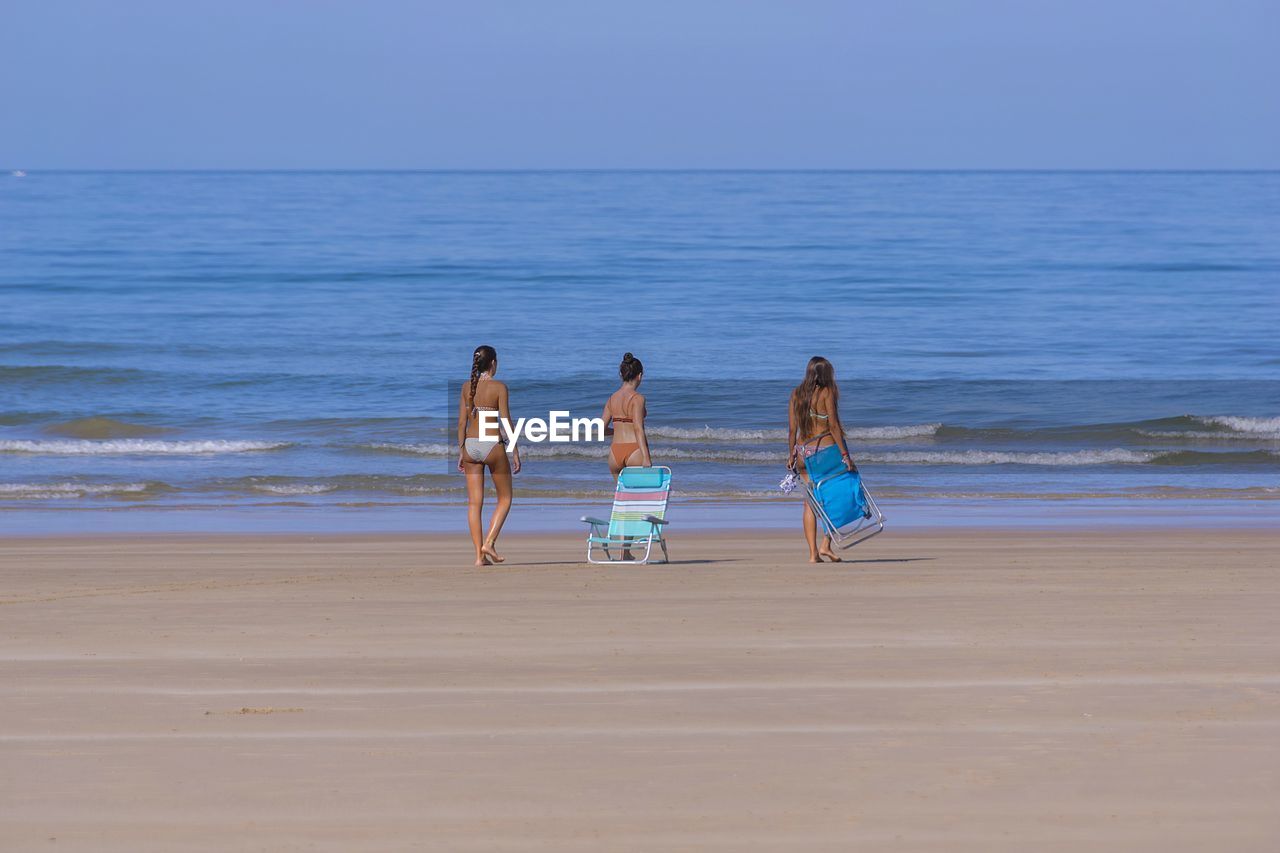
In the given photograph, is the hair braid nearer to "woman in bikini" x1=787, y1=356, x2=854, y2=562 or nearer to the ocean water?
"woman in bikini" x1=787, y1=356, x2=854, y2=562

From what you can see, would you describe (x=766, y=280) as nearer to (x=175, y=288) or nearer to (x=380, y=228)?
(x=175, y=288)

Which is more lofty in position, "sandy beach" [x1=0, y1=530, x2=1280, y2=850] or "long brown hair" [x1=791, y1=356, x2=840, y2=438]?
"long brown hair" [x1=791, y1=356, x2=840, y2=438]

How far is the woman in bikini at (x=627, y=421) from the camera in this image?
967 centimetres

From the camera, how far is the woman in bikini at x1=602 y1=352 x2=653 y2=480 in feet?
31.7

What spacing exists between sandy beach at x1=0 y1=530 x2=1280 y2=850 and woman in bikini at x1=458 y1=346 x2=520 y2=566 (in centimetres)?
75

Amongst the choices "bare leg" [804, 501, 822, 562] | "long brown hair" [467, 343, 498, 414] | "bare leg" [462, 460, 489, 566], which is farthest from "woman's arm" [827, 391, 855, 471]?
"bare leg" [462, 460, 489, 566]

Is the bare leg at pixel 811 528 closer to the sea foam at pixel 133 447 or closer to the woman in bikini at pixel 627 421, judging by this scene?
the woman in bikini at pixel 627 421

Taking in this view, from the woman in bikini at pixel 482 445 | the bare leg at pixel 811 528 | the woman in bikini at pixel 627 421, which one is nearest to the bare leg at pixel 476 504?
the woman in bikini at pixel 482 445

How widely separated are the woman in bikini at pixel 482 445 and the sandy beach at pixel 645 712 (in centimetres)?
75

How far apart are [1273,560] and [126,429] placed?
1505cm

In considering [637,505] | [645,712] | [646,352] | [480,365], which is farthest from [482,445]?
[646,352]

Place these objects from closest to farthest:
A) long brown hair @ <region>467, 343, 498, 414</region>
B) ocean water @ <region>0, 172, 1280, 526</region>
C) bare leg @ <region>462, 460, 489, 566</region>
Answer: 1. long brown hair @ <region>467, 343, 498, 414</region>
2. bare leg @ <region>462, 460, 489, 566</region>
3. ocean water @ <region>0, 172, 1280, 526</region>

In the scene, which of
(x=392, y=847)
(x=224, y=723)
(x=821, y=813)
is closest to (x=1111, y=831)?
(x=821, y=813)

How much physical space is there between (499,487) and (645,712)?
4352mm
